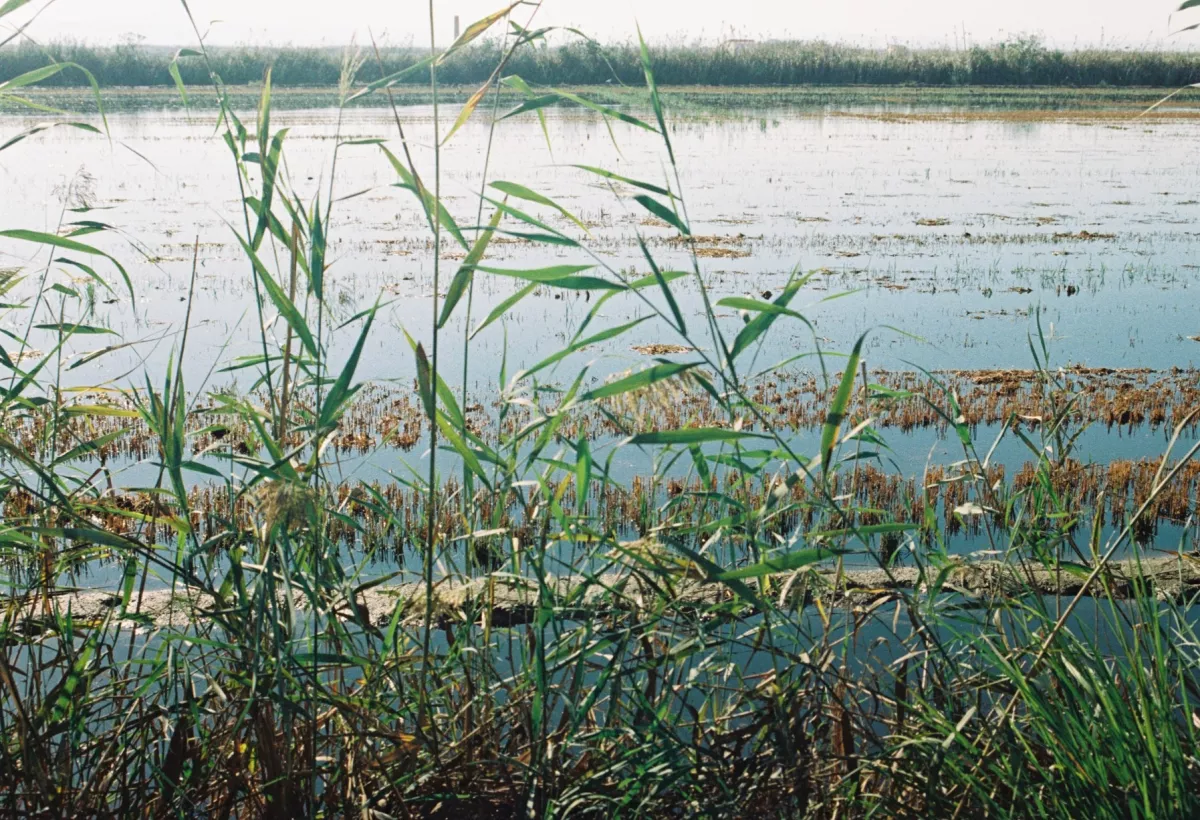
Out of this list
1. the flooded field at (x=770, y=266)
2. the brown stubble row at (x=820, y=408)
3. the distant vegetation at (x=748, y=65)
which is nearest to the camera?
the brown stubble row at (x=820, y=408)

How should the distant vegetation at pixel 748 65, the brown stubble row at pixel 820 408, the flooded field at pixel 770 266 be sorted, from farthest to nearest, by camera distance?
the distant vegetation at pixel 748 65
the flooded field at pixel 770 266
the brown stubble row at pixel 820 408

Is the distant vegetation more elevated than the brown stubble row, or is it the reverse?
the distant vegetation

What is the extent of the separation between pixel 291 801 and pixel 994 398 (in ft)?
→ 22.8

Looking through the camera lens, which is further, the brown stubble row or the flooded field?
the flooded field

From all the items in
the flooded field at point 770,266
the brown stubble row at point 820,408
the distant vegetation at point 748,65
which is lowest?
the brown stubble row at point 820,408

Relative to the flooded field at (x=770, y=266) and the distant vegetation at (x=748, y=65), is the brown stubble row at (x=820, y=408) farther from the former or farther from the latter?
the distant vegetation at (x=748, y=65)

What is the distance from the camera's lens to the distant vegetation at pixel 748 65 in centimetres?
4206

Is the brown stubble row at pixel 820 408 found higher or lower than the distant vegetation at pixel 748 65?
lower

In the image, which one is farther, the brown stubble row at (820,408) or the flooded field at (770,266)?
the flooded field at (770,266)

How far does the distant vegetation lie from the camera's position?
138ft

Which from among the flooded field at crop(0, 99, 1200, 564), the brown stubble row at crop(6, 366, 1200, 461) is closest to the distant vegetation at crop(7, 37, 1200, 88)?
the flooded field at crop(0, 99, 1200, 564)

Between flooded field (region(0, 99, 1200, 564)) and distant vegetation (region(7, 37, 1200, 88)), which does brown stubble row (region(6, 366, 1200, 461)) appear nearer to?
flooded field (region(0, 99, 1200, 564))

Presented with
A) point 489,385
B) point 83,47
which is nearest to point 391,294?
point 489,385

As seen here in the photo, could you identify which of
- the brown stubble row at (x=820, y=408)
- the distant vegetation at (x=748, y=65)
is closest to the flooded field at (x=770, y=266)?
the brown stubble row at (x=820, y=408)
